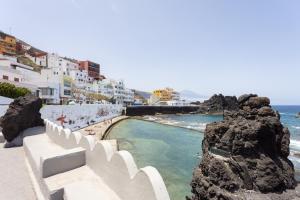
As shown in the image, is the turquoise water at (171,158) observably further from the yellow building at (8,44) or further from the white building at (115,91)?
the yellow building at (8,44)

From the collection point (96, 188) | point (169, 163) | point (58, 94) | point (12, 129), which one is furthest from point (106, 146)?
point (58, 94)

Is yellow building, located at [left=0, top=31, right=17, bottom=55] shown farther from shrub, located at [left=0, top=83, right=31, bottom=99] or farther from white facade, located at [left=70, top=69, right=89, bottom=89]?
shrub, located at [left=0, top=83, right=31, bottom=99]

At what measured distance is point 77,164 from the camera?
589 cm

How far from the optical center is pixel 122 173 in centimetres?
418

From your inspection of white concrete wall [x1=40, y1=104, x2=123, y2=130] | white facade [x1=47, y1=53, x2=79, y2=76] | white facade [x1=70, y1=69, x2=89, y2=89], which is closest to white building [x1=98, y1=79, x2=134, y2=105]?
white facade [x1=70, y1=69, x2=89, y2=89]

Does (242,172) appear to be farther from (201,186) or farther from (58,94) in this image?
(58,94)

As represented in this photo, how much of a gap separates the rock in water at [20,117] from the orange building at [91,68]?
8830 cm

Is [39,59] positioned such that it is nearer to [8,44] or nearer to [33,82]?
[8,44]

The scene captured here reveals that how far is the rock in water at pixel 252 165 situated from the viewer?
1268cm

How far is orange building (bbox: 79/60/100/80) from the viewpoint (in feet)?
324

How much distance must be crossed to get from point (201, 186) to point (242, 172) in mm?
2840

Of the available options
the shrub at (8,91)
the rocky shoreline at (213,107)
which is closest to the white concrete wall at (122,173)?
the shrub at (8,91)

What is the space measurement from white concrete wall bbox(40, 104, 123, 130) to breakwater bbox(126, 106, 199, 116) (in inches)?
577

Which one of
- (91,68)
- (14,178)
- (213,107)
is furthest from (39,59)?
(14,178)
